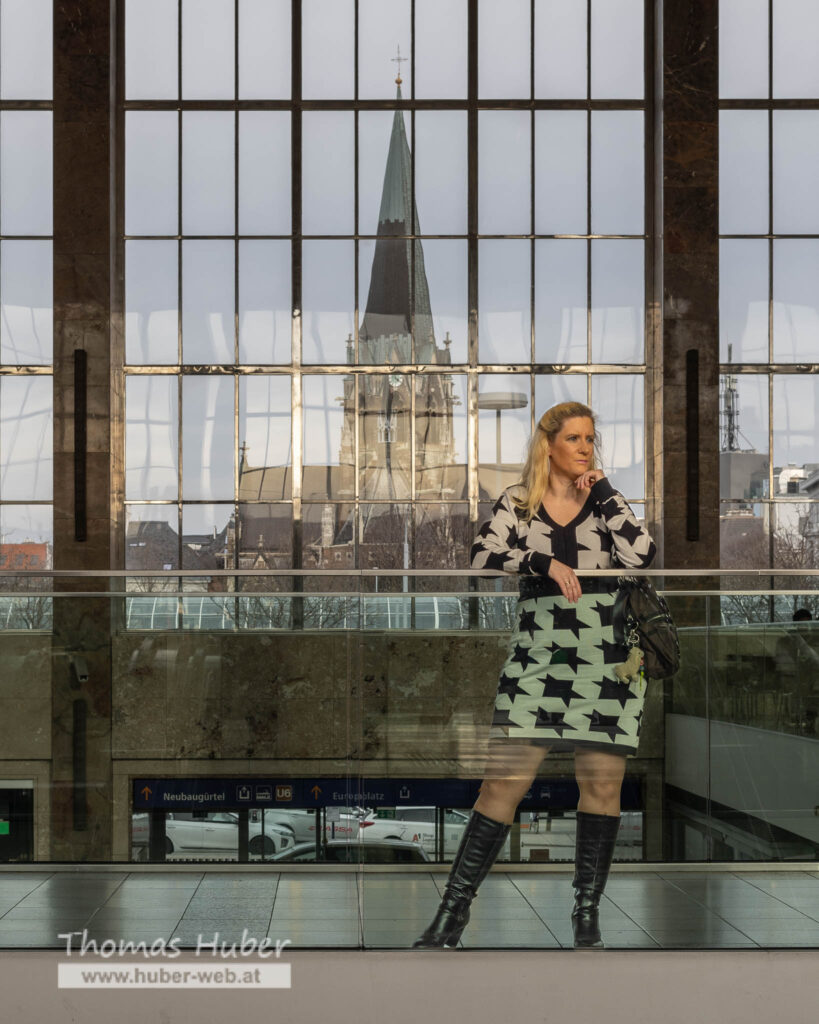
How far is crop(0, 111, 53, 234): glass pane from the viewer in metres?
11.1

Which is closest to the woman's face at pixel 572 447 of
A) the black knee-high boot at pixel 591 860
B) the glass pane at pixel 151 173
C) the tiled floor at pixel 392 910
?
the black knee-high boot at pixel 591 860

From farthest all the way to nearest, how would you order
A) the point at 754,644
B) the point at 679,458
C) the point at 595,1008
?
the point at 679,458 → the point at 754,644 → the point at 595,1008

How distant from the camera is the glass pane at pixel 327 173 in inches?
447

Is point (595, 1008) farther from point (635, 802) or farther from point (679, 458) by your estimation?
point (679, 458)

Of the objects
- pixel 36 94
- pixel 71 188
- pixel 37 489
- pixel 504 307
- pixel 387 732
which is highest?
pixel 36 94

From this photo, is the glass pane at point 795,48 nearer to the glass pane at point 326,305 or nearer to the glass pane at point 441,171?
the glass pane at point 441,171

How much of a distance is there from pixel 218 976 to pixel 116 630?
1376 mm

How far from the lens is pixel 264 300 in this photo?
11359 mm

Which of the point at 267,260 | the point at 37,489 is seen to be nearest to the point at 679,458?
the point at 267,260

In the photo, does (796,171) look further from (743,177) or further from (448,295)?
(448,295)

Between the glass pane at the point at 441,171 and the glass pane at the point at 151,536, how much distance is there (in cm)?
377

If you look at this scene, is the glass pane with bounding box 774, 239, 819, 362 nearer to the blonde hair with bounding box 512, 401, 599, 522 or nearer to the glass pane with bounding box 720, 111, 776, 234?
the glass pane with bounding box 720, 111, 776, 234

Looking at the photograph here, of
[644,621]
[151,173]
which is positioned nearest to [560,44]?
[151,173]

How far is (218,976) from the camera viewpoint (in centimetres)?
443
